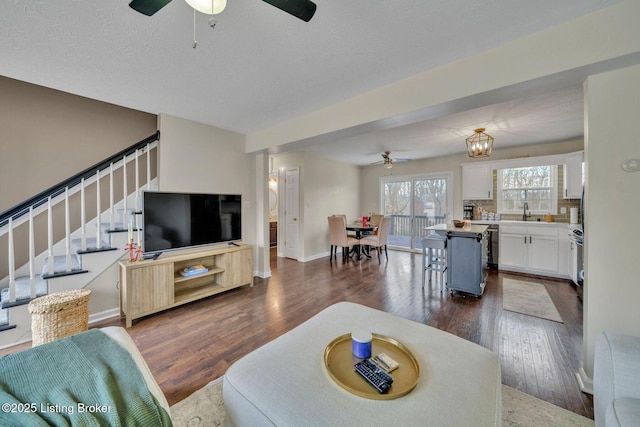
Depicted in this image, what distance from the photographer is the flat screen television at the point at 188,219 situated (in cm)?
267

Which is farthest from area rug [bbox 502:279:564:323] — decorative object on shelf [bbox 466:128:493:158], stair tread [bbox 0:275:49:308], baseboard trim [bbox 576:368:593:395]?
stair tread [bbox 0:275:49:308]

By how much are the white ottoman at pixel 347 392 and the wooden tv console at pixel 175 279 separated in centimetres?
199

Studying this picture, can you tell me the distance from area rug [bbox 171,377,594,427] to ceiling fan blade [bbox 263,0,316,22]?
227cm

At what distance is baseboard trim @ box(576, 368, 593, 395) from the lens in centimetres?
160

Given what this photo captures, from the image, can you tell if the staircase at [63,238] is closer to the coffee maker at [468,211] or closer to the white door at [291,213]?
the white door at [291,213]

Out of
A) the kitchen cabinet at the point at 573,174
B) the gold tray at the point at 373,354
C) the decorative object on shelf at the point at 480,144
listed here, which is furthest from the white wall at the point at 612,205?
the kitchen cabinet at the point at 573,174

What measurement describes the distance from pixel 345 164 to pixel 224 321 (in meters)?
5.04

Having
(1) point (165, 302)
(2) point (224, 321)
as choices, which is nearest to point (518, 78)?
(2) point (224, 321)

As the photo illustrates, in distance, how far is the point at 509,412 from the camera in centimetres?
145

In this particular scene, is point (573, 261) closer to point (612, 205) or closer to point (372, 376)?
point (612, 205)

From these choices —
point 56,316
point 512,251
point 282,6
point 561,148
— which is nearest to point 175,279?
point 56,316

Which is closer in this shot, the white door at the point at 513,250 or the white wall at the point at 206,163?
the white wall at the point at 206,163

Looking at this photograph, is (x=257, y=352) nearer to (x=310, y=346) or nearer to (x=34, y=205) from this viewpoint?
(x=310, y=346)

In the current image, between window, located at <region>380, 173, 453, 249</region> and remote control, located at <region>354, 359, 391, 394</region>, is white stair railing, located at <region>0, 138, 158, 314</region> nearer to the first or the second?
remote control, located at <region>354, 359, 391, 394</region>
